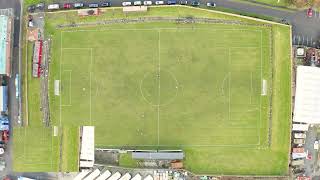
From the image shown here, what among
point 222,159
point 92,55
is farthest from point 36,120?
point 222,159

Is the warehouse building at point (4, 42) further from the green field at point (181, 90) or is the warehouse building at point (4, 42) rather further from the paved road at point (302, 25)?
the paved road at point (302, 25)

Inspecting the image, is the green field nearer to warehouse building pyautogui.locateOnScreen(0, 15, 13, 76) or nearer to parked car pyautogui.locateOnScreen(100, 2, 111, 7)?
parked car pyautogui.locateOnScreen(100, 2, 111, 7)

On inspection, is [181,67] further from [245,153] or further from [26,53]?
[26,53]

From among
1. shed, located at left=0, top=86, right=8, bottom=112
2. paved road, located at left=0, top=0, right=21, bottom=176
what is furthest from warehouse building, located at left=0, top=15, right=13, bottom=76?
shed, located at left=0, top=86, right=8, bottom=112

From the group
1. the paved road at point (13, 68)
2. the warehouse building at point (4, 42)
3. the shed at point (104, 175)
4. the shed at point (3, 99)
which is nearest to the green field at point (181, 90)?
the paved road at point (13, 68)

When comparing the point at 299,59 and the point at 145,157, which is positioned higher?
the point at 299,59

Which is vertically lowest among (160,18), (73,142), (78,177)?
(78,177)
